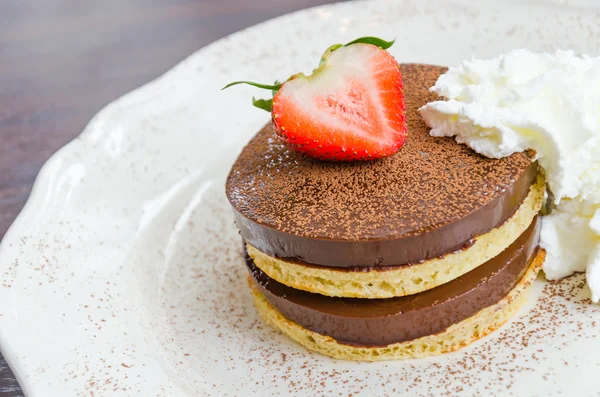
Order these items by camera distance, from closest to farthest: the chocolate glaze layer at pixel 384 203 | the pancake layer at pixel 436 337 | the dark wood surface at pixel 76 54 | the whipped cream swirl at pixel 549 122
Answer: the chocolate glaze layer at pixel 384 203, the whipped cream swirl at pixel 549 122, the pancake layer at pixel 436 337, the dark wood surface at pixel 76 54

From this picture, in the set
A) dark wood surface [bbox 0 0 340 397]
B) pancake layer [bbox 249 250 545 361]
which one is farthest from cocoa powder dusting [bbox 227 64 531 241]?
dark wood surface [bbox 0 0 340 397]

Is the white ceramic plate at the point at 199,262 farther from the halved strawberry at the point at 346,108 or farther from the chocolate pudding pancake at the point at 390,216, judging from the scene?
the halved strawberry at the point at 346,108

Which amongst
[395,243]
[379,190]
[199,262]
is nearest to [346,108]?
[379,190]

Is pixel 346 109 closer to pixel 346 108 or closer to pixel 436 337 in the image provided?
pixel 346 108

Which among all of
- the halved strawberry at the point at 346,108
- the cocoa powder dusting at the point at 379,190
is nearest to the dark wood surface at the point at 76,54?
the cocoa powder dusting at the point at 379,190

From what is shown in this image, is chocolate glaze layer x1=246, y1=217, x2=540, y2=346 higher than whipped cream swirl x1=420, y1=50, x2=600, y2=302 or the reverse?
the reverse

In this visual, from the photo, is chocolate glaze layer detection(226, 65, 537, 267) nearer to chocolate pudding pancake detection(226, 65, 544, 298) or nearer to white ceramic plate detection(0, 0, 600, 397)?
chocolate pudding pancake detection(226, 65, 544, 298)
